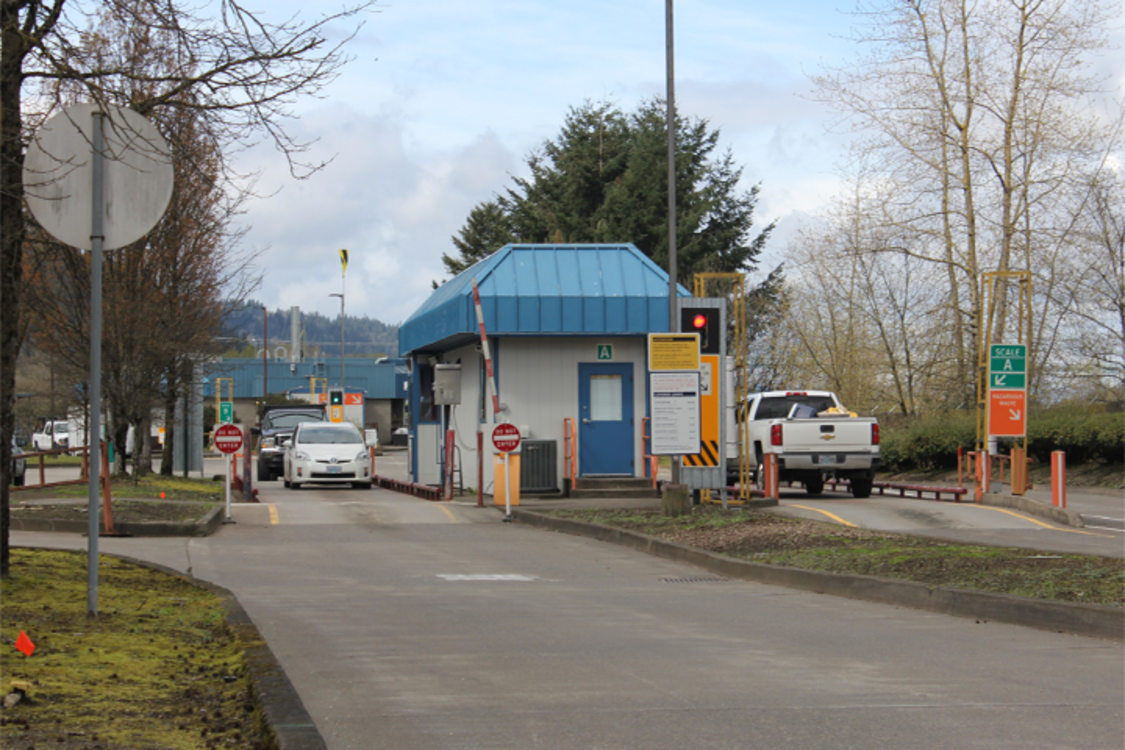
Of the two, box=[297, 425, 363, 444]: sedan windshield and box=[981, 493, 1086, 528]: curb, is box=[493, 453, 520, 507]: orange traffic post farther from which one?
Result: box=[981, 493, 1086, 528]: curb

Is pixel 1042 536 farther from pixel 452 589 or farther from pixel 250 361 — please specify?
pixel 250 361

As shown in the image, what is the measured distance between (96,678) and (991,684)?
4.71 metres

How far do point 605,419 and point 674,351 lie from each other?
7.39 metres

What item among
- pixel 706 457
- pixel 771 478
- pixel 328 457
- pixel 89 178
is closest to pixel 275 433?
pixel 328 457

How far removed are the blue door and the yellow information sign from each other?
7236 mm

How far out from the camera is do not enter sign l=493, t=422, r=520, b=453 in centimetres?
2031

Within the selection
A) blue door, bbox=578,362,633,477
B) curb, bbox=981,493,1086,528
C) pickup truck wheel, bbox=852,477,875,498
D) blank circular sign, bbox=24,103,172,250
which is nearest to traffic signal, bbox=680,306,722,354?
curb, bbox=981,493,1086,528

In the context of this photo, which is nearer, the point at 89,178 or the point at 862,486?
the point at 89,178

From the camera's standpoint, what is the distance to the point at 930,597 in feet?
33.3

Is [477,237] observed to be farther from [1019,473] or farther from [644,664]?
[644,664]

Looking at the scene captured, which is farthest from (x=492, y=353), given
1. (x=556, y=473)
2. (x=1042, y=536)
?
(x=1042, y=536)

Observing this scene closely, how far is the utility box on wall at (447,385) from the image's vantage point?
25797 millimetres

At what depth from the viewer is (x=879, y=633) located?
888cm

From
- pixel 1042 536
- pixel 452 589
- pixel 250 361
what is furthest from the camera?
pixel 250 361
